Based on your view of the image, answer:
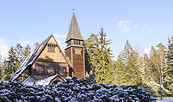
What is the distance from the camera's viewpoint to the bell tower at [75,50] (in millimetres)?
32084

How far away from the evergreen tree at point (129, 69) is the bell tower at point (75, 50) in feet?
43.1

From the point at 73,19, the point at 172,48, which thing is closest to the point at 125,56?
the point at 172,48

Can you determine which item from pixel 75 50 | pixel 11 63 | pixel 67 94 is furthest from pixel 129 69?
pixel 67 94

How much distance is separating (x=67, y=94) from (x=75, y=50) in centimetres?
2669

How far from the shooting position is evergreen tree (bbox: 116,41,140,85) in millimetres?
40000

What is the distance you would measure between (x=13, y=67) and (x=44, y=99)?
37264 mm

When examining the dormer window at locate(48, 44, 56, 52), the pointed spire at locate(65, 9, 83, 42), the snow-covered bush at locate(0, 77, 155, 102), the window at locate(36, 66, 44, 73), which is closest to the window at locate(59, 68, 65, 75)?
the window at locate(36, 66, 44, 73)

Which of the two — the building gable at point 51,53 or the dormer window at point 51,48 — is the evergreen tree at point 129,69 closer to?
the building gable at point 51,53

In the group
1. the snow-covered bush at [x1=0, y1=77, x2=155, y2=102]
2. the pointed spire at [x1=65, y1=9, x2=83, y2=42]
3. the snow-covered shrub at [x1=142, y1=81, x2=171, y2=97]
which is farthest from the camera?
the pointed spire at [x1=65, y1=9, x2=83, y2=42]

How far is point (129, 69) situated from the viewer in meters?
43.0

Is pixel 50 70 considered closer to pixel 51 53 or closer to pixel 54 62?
pixel 54 62

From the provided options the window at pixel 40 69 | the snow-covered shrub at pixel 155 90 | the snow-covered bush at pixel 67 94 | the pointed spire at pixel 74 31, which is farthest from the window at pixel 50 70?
the snow-covered bush at pixel 67 94

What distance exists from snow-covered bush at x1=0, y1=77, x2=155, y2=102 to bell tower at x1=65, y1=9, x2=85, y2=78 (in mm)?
24035

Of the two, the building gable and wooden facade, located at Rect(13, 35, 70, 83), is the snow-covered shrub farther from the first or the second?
the building gable
